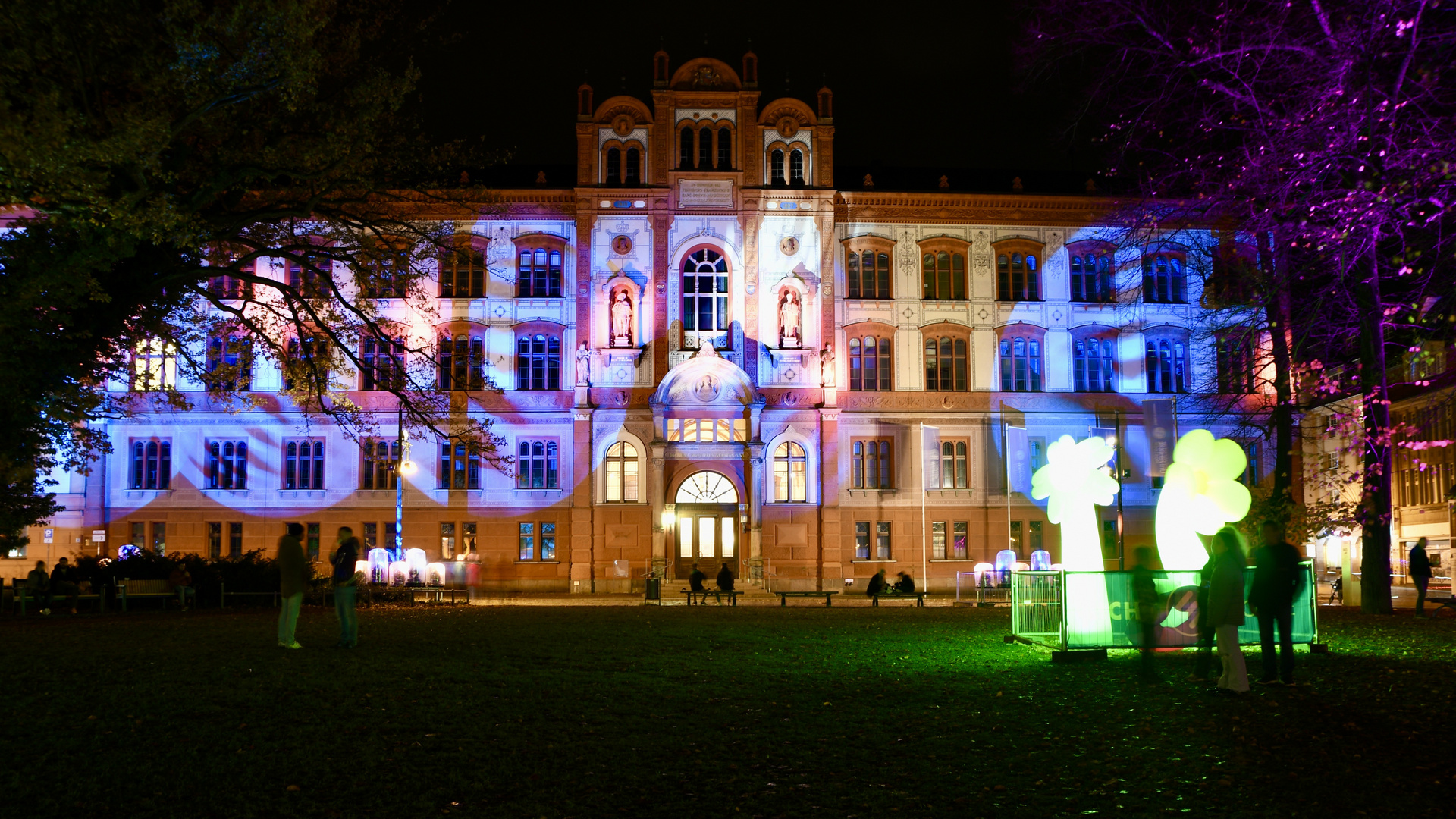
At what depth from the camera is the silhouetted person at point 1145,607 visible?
44.6 feet

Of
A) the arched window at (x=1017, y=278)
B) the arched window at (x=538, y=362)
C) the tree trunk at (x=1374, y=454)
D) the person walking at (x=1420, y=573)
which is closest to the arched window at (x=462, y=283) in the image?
the arched window at (x=538, y=362)

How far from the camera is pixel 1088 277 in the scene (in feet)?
153

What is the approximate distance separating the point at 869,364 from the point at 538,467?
1367cm

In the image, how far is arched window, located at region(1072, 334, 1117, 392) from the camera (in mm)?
46188

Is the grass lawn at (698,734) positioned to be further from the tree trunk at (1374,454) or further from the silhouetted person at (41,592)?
the silhouetted person at (41,592)

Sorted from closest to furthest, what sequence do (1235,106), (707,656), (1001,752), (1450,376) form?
(1001,752)
(1235,106)
(707,656)
(1450,376)

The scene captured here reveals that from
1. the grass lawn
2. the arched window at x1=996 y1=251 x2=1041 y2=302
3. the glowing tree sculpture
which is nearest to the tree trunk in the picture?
the grass lawn

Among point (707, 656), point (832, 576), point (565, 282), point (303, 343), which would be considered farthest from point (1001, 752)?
point (565, 282)

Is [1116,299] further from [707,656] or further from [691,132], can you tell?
[707,656]

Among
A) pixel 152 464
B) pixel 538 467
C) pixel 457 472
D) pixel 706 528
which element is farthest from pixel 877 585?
pixel 152 464

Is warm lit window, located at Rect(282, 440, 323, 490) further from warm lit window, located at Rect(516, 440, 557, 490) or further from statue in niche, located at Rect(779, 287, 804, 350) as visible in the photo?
statue in niche, located at Rect(779, 287, 804, 350)

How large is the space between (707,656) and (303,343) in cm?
1132

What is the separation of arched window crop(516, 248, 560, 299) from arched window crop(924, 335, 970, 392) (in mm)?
14955

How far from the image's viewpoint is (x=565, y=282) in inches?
1762
